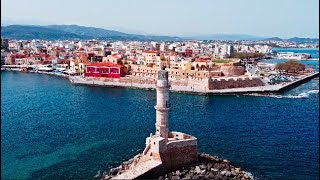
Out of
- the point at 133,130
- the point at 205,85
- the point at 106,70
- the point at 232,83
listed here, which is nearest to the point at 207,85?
the point at 205,85

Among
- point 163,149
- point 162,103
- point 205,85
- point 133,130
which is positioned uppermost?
point 162,103

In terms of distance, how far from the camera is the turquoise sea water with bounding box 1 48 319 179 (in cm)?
1338

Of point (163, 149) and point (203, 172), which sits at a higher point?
point (163, 149)

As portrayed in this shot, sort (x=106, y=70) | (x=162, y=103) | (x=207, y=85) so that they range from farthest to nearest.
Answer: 1. (x=106, y=70)
2. (x=207, y=85)
3. (x=162, y=103)

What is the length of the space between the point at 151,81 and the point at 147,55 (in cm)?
821

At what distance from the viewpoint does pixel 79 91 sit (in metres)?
30.6

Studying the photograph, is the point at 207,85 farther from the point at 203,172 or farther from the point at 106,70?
the point at 203,172

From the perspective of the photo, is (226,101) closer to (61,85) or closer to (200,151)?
(200,151)

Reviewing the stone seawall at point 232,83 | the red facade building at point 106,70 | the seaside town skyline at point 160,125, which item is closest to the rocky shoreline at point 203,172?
the seaside town skyline at point 160,125

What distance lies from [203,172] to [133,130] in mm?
6064

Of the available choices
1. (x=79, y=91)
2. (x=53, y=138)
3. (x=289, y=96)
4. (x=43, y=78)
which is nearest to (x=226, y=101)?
(x=289, y=96)

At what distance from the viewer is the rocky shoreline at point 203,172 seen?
12123mm

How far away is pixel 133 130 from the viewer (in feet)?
58.8

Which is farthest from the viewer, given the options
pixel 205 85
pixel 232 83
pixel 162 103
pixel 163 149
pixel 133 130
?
pixel 232 83
